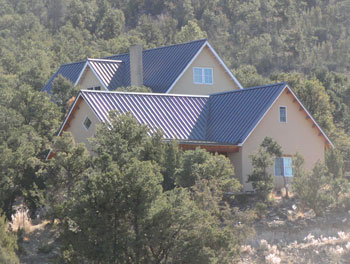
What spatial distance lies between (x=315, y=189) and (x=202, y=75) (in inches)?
545

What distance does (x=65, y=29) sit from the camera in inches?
3792

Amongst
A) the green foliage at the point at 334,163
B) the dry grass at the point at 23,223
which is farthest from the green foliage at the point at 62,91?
the green foliage at the point at 334,163

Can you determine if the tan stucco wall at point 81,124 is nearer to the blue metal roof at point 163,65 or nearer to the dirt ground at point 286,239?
the dirt ground at point 286,239

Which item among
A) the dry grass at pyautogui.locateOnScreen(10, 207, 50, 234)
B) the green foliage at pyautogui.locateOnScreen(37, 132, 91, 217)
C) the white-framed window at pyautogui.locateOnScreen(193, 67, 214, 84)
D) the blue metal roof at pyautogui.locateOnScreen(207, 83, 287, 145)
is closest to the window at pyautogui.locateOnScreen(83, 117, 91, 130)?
the green foliage at pyautogui.locateOnScreen(37, 132, 91, 217)

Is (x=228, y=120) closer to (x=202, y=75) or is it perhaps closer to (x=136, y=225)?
(x=202, y=75)

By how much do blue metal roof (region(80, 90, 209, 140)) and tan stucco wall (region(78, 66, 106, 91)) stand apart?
329 inches

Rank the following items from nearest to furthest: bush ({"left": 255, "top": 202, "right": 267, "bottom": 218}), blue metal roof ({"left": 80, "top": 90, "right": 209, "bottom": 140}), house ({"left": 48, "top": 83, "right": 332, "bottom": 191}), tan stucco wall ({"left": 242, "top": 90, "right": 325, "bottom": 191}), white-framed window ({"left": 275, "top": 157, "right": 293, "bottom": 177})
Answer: bush ({"left": 255, "top": 202, "right": 267, "bottom": 218}), blue metal roof ({"left": 80, "top": 90, "right": 209, "bottom": 140}), house ({"left": 48, "top": 83, "right": 332, "bottom": 191}), tan stucco wall ({"left": 242, "top": 90, "right": 325, "bottom": 191}), white-framed window ({"left": 275, "top": 157, "right": 293, "bottom": 177})

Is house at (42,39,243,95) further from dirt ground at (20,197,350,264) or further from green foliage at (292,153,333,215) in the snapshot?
dirt ground at (20,197,350,264)

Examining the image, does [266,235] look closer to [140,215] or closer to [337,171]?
[337,171]

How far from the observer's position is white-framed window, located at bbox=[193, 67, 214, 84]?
46.7 meters

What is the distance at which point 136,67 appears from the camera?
4634cm

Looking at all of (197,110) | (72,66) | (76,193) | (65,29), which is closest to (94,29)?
(65,29)

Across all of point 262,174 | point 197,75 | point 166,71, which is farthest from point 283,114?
point 166,71

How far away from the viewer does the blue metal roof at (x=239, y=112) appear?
38625 millimetres
